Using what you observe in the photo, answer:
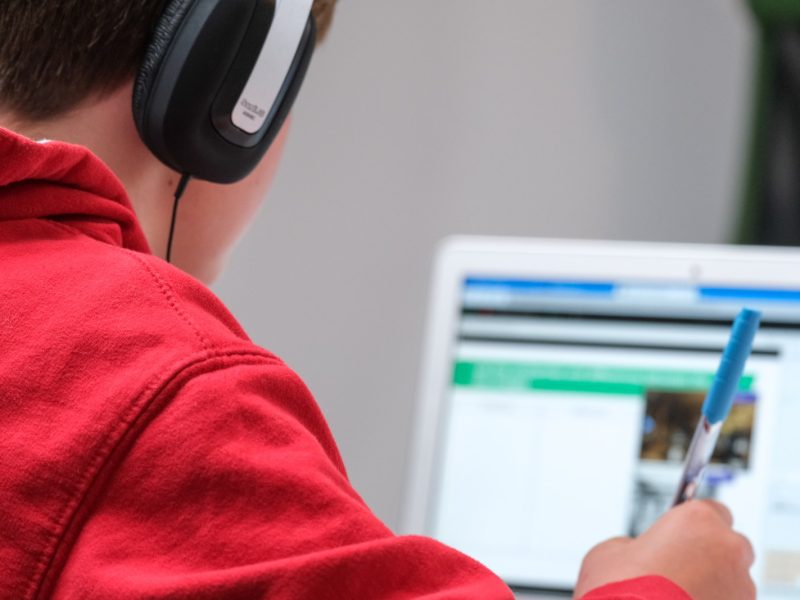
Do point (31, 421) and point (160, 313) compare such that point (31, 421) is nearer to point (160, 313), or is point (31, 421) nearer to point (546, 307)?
point (160, 313)

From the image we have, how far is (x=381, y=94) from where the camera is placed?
1.51m

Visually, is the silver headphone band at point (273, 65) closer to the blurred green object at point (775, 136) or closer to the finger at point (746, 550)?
the finger at point (746, 550)

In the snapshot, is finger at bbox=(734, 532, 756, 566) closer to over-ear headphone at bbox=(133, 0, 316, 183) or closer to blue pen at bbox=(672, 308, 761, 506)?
blue pen at bbox=(672, 308, 761, 506)

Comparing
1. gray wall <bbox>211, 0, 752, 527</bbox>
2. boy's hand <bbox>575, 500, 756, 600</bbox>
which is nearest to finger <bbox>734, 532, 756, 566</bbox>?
boy's hand <bbox>575, 500, 756, 600</bbox>

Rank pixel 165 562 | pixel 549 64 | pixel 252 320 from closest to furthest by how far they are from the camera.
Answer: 1. pixel 165 562
2. pixel 252 320
3. pixel 549 64

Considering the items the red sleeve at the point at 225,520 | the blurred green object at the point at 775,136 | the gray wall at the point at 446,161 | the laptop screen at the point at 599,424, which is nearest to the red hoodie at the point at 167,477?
the red sleeve at the point at 225,520

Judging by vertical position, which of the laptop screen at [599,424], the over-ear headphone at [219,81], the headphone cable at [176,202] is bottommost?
the laptop screen at [599,424]

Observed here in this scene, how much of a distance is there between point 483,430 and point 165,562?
0.56 metres

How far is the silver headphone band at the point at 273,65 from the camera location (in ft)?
2.08

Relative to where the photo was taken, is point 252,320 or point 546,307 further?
point 252,320

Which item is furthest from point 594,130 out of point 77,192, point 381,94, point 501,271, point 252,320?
point 77,192

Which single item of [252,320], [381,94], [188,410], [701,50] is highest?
[701,50]

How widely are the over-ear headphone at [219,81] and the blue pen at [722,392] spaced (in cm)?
29

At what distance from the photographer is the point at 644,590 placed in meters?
0.55
